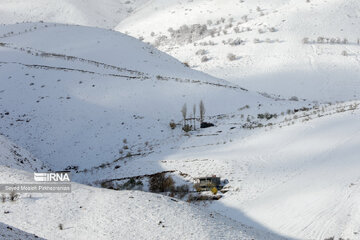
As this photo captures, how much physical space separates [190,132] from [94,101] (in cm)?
798

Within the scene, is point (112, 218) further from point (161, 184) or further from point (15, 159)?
point (15, 159)

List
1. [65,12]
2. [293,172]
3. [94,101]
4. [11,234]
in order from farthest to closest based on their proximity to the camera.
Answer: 1. [65,12]
2. [94,101]
3. [293,172]
4. [11,234]

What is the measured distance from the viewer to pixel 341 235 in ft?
34.7

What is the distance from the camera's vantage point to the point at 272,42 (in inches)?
2399

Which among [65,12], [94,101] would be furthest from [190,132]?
[65,12]

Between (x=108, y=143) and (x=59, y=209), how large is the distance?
14.9 metres

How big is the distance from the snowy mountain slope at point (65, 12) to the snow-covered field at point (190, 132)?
44.4 meters

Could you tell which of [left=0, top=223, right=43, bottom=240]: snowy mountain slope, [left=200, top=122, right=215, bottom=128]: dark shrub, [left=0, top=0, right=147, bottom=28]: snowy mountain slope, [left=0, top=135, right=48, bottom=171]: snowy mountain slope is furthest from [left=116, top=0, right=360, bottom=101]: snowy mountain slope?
[left=0, top=223, right=43, bottom=240]: snowy mountain slope

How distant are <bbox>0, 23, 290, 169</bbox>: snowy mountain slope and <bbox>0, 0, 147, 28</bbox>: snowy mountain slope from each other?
59220 millimetres

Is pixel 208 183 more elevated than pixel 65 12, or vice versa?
pixel 65 12

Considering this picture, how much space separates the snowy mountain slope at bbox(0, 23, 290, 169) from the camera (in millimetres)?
24578

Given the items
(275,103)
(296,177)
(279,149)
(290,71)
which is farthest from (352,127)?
A: (290,71)

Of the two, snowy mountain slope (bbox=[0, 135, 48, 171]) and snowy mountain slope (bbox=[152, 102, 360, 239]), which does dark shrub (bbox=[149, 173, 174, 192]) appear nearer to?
snowy mountain slope (bbox=[152, 102, 360, 239])

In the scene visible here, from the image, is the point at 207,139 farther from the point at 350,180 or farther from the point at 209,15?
the point at 209,15
